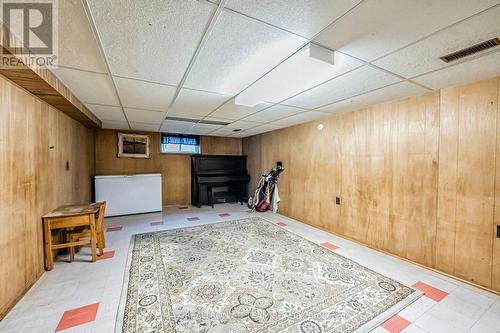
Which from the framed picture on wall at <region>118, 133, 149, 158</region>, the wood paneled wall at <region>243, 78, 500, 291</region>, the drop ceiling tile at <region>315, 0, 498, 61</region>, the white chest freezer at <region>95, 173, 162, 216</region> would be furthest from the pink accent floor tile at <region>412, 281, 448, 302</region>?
the framed picture on wall at <region>118, 133, 149, 158</region>

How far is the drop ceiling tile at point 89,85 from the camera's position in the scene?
1.92 m

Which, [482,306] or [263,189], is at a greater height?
[263,189]

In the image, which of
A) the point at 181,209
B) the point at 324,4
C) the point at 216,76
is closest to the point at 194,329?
the point at 216,76

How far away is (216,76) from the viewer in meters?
1.95

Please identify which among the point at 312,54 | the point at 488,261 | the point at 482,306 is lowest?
the point at 482,306

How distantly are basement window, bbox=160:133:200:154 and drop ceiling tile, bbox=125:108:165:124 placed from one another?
5.92 feet

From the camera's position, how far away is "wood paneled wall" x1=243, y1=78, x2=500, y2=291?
2.02 metres

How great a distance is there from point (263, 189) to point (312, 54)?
397cm

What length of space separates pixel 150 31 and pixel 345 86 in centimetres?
194

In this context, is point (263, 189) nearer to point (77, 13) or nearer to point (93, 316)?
point (93, 316)

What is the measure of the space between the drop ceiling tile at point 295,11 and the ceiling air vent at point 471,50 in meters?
1.15

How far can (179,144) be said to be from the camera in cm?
602

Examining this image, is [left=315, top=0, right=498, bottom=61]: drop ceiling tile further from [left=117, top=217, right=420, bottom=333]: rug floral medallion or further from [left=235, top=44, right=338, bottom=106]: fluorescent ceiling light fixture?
[left=117, top=217, right=420, bottom=333]: rug floral medallion

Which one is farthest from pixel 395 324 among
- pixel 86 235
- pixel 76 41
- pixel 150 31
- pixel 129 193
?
pixel 129 193
